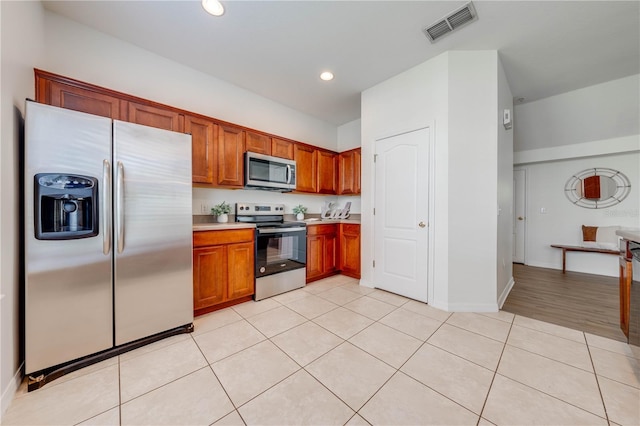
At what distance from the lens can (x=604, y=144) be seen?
360 centimetres

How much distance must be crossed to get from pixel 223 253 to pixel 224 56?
7.32 feet

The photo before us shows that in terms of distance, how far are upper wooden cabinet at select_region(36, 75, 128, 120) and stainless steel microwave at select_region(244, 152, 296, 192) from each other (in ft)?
4.12

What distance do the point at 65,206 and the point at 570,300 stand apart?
4.99 metres

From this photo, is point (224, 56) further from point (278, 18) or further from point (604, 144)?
point (604, 144)

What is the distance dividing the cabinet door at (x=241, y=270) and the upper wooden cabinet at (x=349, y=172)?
6.59ft

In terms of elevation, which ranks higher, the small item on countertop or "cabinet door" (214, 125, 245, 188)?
"cabinet door" (214, 125, 245, 188)

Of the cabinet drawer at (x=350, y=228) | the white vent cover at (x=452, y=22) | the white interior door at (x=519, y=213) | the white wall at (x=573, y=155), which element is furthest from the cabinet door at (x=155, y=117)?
the white interior door at (x=519, y=213)

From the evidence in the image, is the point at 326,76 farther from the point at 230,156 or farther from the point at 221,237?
the point at 221,237

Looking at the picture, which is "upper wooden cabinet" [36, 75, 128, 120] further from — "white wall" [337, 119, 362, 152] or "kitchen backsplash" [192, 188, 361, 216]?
"white wall" [337, 119, 362, 152]

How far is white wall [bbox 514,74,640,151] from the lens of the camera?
3102 millimetres

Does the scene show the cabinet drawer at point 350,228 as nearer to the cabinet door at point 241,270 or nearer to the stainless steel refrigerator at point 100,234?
the cabinet door at point 241,270

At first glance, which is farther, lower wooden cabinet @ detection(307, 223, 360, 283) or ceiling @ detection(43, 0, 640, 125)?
lower wooden cabinet @ detection(307, 223, 360, 283)

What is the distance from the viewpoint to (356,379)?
1.49 m

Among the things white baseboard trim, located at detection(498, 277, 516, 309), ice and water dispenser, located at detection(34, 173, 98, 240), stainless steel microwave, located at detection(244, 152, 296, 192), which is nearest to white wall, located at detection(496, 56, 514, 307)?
white baseboard trim, located at detection(498, 277, 516, 309)
